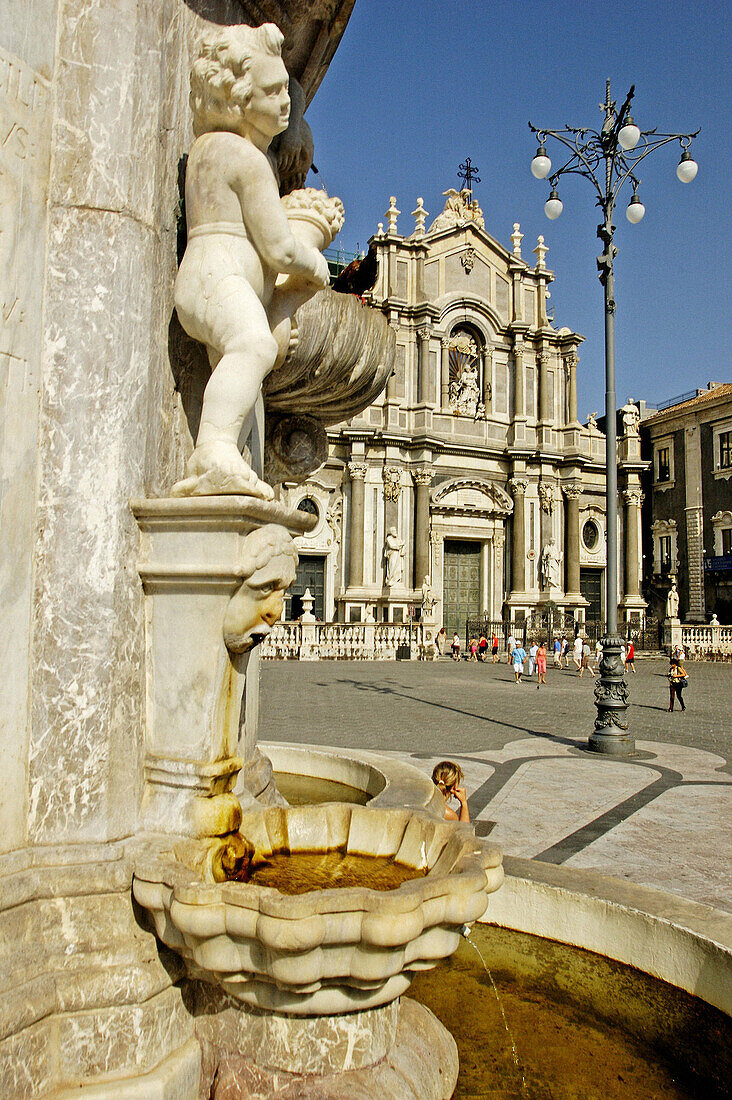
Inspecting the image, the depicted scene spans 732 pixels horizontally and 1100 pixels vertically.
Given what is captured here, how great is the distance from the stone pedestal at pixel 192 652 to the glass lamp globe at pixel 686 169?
9.84m

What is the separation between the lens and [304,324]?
10.2ft

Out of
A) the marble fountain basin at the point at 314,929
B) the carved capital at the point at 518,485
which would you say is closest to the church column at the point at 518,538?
the carved capital at the point at 518,485

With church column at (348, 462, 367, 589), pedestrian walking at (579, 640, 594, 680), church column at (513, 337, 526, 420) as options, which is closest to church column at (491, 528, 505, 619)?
church column at (513, 337, 526, 420)

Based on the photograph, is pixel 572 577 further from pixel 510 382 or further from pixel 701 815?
pixel 701 815

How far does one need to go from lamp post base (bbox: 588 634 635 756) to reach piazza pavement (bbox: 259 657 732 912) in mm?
205

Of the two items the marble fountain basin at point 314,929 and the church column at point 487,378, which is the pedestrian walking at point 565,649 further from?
the marble fountain basin at point 314,929

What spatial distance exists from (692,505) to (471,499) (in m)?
11.2

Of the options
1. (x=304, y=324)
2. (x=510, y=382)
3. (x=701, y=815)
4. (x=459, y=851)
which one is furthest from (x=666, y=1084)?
(x=510, y=382)

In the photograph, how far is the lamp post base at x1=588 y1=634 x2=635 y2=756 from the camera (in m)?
8.88

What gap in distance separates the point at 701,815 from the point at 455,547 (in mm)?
24889

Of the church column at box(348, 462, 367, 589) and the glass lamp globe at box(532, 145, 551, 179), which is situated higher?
the glass lamp globe at box(532, 145, 551, 179)

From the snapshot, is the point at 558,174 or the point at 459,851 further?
the point at 558,174

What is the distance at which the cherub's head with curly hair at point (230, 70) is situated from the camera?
224 cm

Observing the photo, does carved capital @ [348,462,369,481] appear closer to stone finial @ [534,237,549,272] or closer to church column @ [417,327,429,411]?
church column @ [417,327,429,411]
